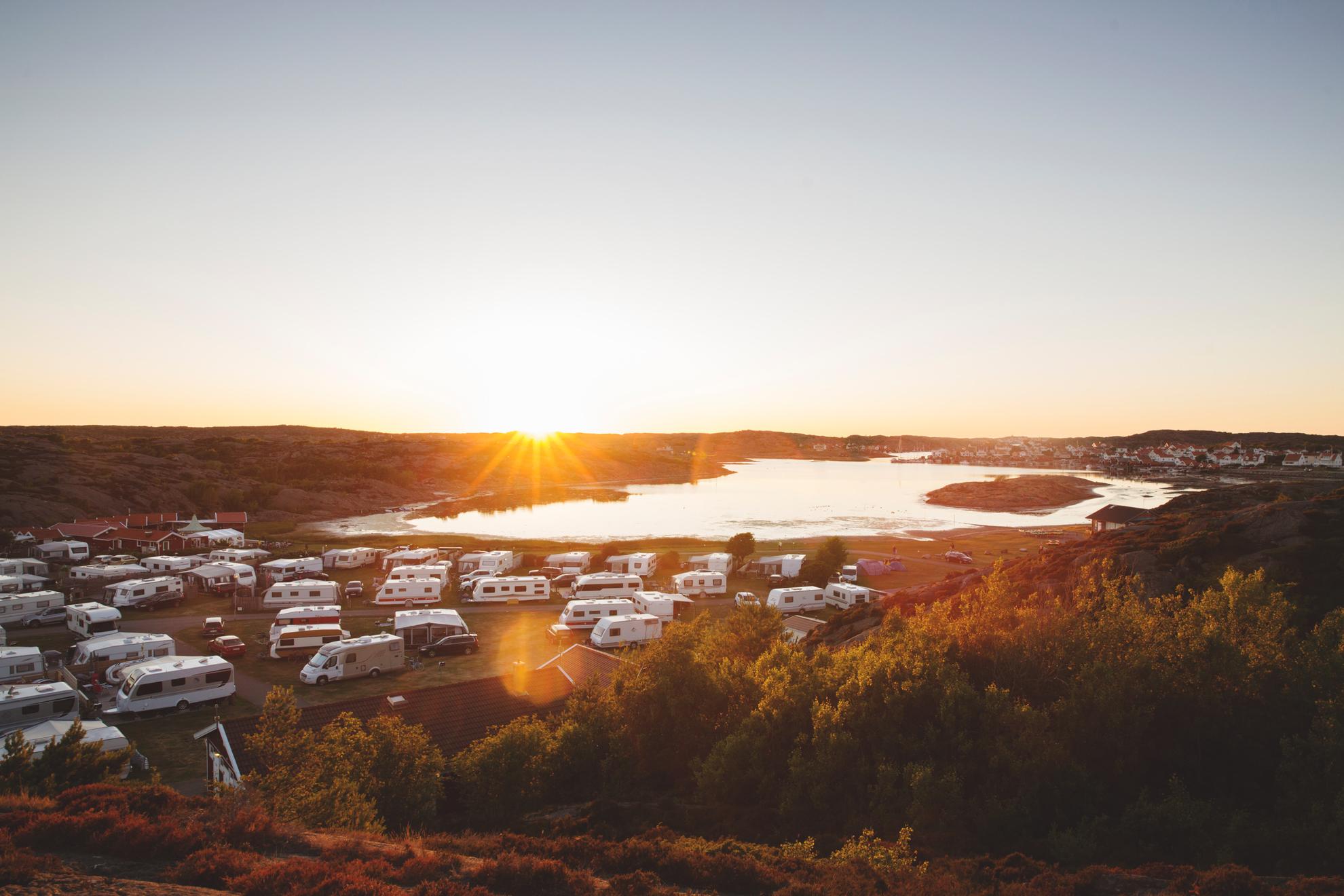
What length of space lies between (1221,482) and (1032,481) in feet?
140

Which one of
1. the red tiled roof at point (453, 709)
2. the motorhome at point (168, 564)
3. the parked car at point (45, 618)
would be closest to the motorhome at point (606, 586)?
the red tiled roof at point (453, 709)

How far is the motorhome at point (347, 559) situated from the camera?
42031 millimetres

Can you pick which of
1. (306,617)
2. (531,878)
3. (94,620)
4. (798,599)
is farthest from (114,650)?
(798,599)

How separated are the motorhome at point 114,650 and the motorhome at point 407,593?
36.3 feet

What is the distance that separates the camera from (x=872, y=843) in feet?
32.7

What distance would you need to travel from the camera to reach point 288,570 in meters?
38.2

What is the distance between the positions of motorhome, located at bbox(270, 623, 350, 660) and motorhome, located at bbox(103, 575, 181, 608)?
11613 mm

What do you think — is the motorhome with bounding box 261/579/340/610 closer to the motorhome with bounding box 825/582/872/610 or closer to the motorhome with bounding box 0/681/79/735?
the motorhome with bounding box 0/681/79/735

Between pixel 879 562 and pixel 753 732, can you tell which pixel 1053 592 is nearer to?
pixel 753 732

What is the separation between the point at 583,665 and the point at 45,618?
25.6 metres

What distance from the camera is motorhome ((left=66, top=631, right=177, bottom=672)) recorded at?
2259 centimetres

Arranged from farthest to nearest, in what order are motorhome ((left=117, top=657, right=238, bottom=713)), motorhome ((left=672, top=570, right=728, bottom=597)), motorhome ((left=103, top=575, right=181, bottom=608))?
motorhome ((left=672, top=570, right=728, bottom=597))
motorhome ((left=103, top=575, right=181, bottom=608))
motorhome ((left=117, top=657, right=238, bottom=713))

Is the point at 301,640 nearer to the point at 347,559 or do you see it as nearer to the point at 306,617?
the point at 306,617

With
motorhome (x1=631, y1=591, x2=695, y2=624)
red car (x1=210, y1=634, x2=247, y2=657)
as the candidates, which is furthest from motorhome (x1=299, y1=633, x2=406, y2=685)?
motorhome (x1=631, y1=591, x2=695, y2=624)
